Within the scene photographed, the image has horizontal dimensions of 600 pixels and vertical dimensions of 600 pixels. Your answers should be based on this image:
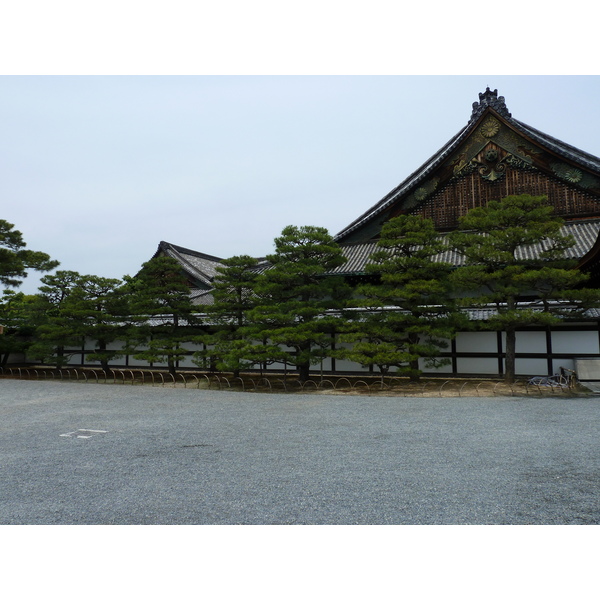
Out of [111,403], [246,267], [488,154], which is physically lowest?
[111,403]

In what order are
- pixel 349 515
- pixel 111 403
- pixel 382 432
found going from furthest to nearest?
pixel 111 403 < pixel 382 432 < pixel 349 515

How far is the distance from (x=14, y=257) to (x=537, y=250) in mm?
23436

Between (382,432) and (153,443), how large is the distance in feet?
12.6

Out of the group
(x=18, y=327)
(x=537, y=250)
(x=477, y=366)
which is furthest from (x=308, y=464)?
(x=18, y=327)

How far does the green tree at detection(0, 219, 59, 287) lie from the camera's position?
21.2 metres

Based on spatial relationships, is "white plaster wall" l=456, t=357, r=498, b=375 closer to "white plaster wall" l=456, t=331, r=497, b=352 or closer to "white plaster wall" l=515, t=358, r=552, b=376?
"white plaster wall" l=456, t=331, r=497, b=352

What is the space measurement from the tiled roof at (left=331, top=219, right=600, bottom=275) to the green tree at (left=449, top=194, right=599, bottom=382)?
122 cm

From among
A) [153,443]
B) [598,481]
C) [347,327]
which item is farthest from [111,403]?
[598,481]

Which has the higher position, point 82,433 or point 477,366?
point 477,366

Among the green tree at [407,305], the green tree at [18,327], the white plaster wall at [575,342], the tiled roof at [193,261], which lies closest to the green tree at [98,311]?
the green tree at [18,327]

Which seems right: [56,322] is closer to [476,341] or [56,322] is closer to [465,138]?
[476,341]

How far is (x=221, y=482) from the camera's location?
16.1 ft

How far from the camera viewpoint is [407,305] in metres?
13.7

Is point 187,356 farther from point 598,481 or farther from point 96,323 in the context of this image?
point 598,481
